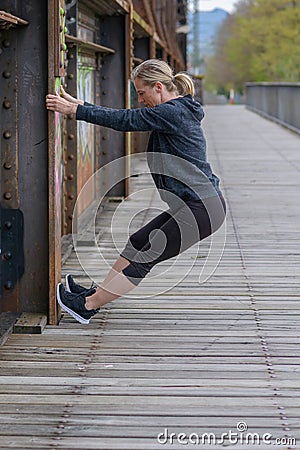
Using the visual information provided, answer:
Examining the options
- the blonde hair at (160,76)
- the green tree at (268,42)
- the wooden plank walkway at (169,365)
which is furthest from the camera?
the green tree at (268,42)

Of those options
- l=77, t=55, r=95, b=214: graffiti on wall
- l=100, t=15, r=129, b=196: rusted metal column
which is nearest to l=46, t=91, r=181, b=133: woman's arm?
l=77, t=55, r=95, b=214: graffiti on wall

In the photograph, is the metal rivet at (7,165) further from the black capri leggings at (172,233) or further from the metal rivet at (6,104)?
the black capri leggings at (172,233)

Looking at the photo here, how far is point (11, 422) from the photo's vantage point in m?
4.64

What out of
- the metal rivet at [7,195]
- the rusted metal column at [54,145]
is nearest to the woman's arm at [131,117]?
the rusted metal column at [54,145]

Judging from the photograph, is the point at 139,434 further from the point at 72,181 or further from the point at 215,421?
the point at 72,181

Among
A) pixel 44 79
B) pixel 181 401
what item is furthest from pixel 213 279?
pixel 181 401

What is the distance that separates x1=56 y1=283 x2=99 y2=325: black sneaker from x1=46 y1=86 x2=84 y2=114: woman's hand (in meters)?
1.04

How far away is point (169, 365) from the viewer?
18.1 ft

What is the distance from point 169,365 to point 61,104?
1.55 metres

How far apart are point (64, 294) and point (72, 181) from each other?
3143 millimetres

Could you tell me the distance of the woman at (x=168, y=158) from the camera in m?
5.90

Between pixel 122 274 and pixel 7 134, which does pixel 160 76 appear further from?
pixel 122 274

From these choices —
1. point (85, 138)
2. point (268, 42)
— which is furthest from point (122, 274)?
point (268, 42)

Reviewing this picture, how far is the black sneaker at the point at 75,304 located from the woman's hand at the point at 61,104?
3.41ft
